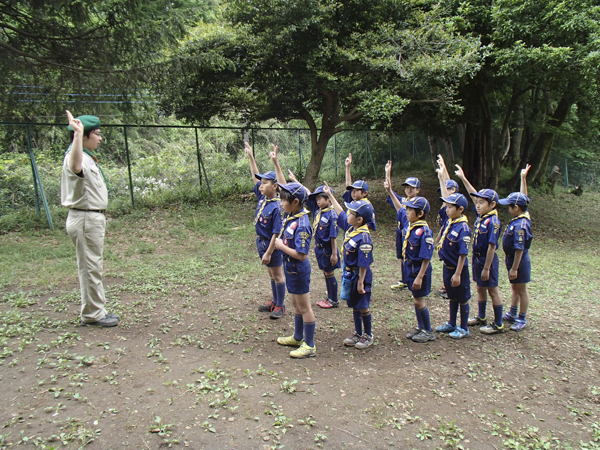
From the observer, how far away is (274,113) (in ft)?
39.0

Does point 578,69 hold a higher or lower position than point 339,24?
lower

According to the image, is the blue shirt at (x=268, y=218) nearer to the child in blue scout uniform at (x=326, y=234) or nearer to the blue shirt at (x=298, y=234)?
the child in blue scout uniform at (x=326, y=234)

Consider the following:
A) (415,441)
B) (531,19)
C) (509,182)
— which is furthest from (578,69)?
(415,441)

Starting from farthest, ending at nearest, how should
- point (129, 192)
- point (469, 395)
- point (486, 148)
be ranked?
point (486, 148) < point (129, 192) < point (469, 395)

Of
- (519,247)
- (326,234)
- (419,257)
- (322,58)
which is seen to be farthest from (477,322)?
(322,58)

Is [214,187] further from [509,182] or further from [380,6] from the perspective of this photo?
[509,182]

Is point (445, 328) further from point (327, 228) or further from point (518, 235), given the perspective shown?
point (327, 228)

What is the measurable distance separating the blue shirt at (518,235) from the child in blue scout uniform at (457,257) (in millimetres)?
650

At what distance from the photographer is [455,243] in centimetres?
490

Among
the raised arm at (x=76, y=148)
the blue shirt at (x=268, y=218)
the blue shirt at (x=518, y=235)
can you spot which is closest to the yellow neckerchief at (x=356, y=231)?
the blue shirt at (x=268, y=218)

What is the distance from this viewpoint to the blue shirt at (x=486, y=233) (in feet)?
16.3

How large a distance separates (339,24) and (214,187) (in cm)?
565

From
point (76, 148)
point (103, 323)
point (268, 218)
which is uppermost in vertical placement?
point (76, 148)

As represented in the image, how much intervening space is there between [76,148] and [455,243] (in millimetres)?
4280
